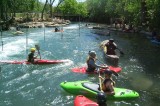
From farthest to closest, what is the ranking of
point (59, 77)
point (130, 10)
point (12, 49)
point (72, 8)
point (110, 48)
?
point (72, 8) → point (130, 10) → point (12, 49) → point (110, 48) → point (59, 77)

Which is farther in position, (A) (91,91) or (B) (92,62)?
(B) (92,62)

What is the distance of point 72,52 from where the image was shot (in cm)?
2917

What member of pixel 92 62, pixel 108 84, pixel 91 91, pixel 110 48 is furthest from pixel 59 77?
pixel 108 84

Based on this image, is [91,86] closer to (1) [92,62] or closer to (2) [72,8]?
A: (1) [92,62]

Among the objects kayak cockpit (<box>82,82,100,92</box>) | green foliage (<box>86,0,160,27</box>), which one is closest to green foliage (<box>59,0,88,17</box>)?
green foliage (<box>86,0,160,27</box>)

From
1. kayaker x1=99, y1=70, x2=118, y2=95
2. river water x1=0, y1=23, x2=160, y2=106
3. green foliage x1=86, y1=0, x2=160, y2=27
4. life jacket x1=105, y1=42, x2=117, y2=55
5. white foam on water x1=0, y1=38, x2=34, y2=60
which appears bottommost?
river water x1=0, y1=23, x2=160, y2=106

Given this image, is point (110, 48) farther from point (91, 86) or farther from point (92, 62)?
point (91, 86)

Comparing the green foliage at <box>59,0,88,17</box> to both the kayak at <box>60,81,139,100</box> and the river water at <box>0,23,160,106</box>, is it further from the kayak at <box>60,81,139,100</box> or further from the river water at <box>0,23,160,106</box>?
the kayak at <box>60,81,139,100</box>

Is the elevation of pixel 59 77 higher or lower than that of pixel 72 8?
lower

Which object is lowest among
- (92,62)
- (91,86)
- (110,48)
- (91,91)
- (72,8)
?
(91,91)

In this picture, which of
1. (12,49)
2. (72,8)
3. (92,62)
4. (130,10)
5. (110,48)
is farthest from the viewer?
(72,8)

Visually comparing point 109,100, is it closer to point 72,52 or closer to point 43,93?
point 43,93

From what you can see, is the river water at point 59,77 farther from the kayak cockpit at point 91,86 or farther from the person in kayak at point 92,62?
the kayak cockpit at point 91,86

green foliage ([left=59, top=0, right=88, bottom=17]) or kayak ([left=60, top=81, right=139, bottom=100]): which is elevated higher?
green foliage ([left=59, top=0, right=88, bottom=17])
